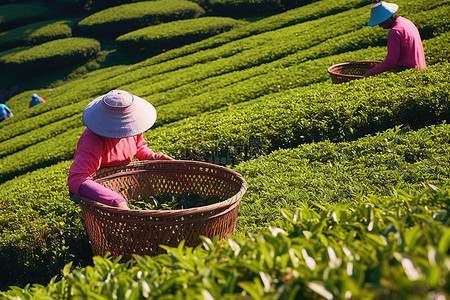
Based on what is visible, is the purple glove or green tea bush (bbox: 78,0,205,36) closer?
the purple glove

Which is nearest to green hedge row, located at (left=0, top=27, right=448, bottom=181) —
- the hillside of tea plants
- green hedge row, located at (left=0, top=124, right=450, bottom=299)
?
the hillside of tea plants

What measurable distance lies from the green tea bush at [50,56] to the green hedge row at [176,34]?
69.0 inches

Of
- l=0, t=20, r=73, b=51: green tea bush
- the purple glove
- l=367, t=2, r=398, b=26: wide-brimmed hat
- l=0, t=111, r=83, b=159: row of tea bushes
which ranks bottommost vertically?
l=0, t=111, r=83, b=159: row of tea bushes

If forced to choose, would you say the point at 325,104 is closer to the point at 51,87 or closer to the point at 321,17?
the point at 321,17

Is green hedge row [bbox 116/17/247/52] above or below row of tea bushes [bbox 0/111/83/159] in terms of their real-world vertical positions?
above

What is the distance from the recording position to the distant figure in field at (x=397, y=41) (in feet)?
16.6

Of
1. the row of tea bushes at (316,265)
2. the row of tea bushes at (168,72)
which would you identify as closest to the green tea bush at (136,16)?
the row of tea bushes at (168,72)

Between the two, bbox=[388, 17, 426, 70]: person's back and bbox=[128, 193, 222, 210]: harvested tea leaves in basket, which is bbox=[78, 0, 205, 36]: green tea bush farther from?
bbox=[128, 193, 222, 210]: harvested tea leaves in basket

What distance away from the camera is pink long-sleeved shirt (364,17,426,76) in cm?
504

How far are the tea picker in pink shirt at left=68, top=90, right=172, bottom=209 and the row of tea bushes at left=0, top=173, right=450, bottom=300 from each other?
988 millimetres

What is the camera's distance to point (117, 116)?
10.4 feet

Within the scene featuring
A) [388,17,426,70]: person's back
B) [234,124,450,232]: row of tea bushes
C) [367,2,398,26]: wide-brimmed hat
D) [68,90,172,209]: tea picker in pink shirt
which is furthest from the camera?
[367,2,398,26]: wide-brimmed hat

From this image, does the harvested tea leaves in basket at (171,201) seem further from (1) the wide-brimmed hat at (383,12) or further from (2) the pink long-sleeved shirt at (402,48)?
(1) the wide-brimmed hat at (383,12)

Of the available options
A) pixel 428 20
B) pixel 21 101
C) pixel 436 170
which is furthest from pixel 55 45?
pixel 436 170
